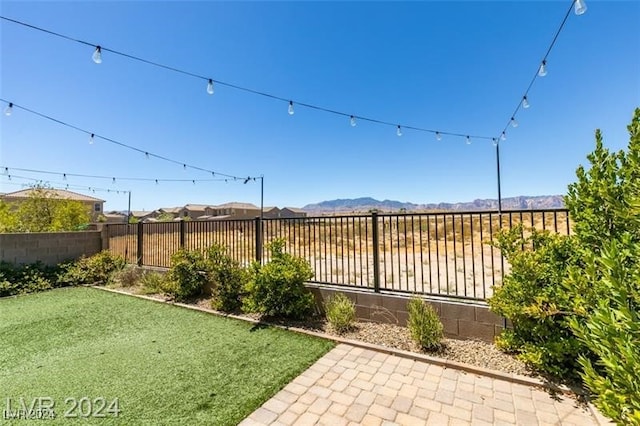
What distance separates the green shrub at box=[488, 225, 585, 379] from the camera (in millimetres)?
2584

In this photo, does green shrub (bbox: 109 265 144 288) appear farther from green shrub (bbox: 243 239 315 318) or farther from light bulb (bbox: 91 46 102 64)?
light bulb (bbox: 91 46 102 64)

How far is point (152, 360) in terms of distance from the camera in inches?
125

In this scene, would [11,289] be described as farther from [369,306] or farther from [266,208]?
[266,208]

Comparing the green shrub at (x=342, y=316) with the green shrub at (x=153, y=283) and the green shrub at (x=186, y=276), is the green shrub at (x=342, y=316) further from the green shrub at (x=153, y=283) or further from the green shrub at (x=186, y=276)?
the green shrub at (x=153, y=283)

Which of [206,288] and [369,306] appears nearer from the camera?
[369,306]

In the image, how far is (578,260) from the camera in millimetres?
2666

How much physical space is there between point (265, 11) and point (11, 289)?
28.8ft

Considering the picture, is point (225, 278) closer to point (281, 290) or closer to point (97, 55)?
point (281, 290)

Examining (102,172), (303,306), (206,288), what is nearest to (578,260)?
(303,306)

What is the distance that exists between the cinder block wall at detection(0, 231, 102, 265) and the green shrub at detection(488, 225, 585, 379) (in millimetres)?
10704

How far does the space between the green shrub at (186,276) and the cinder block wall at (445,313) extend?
2.99 m

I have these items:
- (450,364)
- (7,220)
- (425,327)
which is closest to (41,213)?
(7,220)

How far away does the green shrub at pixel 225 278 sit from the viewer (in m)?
4.99

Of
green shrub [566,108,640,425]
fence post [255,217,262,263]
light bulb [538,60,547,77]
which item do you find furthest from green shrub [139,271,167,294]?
light bulb [538,60,547,77]
